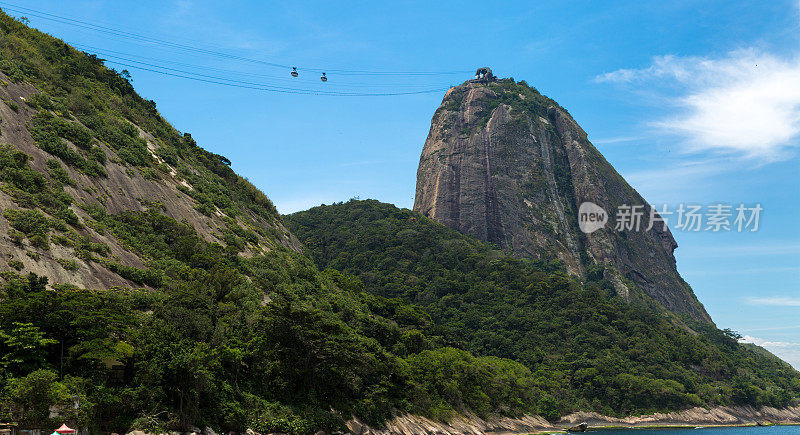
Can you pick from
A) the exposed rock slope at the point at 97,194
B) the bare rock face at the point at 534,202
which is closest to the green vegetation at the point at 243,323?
the exposed rock slope at the point at 97,194

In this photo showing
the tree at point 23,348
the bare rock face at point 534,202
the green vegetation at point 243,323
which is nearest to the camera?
the tree at point 23,348

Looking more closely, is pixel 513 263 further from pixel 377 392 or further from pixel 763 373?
pixel 377 392

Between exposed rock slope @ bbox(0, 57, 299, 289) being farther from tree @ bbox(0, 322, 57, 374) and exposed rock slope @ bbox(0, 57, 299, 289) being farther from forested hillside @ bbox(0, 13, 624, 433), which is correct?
tree @ bbox(0, 322, 57, 374)

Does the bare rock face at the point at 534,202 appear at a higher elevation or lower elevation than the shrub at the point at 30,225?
higher

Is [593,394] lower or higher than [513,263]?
lower

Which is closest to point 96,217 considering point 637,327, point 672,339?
point 637,327

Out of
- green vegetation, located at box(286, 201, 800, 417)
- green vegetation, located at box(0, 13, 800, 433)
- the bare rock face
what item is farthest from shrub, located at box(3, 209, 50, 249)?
the bare rock face

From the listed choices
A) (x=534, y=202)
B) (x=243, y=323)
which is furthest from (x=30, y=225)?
(x=534, y=202)

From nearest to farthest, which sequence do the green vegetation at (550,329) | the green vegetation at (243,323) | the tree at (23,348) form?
the tree at (23,348), the green vegetation at (243,323), the green vegetation at (550,329)

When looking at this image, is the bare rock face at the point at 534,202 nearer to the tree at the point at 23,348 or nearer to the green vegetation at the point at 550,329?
the green vegetation at the point at 550,329
